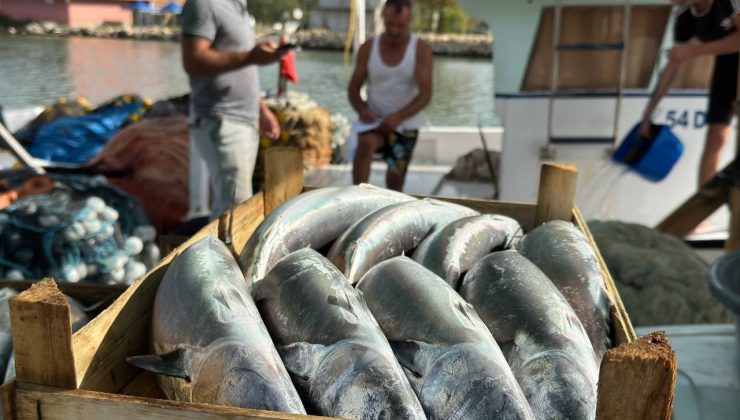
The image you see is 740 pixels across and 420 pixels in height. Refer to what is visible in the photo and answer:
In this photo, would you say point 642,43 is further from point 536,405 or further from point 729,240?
point 536,405

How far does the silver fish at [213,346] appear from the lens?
1.24 metres

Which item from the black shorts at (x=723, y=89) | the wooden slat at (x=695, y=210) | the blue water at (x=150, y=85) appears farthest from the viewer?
the blue water at (x=150, y=85)

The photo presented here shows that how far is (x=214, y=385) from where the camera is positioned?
1265 millimetres

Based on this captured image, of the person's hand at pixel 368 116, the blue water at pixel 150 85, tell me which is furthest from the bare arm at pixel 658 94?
the blue water at pixel 150 85

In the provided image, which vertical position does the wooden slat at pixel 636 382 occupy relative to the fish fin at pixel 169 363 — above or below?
above

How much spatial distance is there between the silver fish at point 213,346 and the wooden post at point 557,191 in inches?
46.1

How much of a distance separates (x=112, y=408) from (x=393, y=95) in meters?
3.92

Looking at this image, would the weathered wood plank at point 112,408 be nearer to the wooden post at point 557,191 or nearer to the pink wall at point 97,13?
the wooden post at point 557,191

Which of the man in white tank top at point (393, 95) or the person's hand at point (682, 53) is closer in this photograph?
the person's hand at point (682, 53)

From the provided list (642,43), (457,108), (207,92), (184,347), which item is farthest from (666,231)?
(457,108)

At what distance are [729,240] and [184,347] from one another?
339 cm

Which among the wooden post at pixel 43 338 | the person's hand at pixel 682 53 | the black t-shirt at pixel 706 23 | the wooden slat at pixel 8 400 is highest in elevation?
the black t-shirt at pixel 706 23

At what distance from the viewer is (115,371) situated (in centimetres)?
145

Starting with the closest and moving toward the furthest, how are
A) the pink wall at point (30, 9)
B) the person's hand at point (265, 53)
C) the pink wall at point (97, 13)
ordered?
the person's hand at point (265, 53) < the pink wall at point (30, 9) < the pink wall at point (97, 13)
